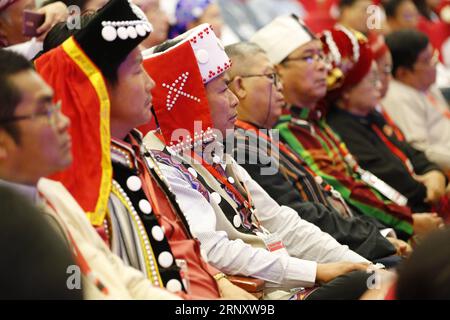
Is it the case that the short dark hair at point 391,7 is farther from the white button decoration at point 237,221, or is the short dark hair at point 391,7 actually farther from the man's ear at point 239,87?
the white button decoration at point 237,221

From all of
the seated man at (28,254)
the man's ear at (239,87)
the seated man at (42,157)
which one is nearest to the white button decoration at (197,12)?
the man's ear at (239,87)

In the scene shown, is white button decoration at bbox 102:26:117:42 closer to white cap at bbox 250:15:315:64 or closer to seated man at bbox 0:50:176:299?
seated man at bbox 0:50:176:299

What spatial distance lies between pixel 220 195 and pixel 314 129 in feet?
5.36

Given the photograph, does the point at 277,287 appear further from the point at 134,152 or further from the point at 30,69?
the point at 30,69

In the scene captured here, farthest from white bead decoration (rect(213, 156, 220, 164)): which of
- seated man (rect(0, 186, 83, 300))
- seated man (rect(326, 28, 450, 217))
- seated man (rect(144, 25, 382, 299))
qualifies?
seated man (rect(326, 28, 450, 217))

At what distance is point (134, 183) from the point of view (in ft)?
9.94

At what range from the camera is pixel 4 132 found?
2.62 metres

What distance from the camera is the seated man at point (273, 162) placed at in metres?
4.34

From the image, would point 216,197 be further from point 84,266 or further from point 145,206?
point 84,266

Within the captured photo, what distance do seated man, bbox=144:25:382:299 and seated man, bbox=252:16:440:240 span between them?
936mm

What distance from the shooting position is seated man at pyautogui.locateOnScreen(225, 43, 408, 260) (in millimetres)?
4336

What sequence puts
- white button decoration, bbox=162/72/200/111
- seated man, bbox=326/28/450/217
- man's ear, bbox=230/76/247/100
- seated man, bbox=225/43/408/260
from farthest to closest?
seated man, bbox=326/28/450/217
man's ear, bbox=230/76/247/100
seated man, bbox=225/43/408/260
white button decoration, bbox=162/72/200/111

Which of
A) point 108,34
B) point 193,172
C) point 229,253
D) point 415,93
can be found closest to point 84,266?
point 108,34
